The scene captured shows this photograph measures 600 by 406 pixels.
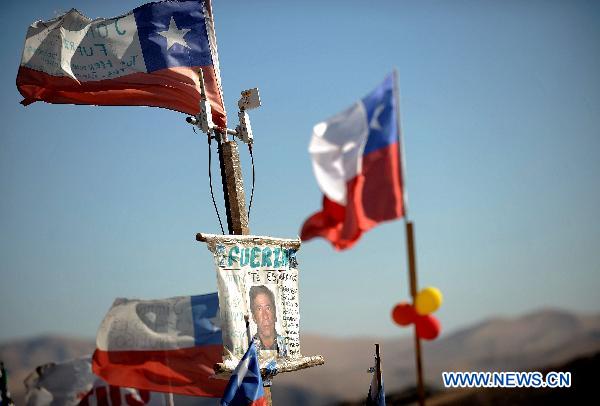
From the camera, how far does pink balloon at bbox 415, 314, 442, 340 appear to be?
693 centimetres

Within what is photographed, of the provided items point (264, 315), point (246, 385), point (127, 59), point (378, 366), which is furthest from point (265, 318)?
point (127, 59)

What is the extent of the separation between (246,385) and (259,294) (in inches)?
60.7

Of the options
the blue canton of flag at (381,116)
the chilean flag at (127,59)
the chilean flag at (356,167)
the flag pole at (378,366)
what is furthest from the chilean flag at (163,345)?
the blue canton of flag at (381,116)

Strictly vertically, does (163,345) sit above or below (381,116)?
below

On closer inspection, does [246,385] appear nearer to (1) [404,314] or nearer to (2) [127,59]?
(1) [404,314]

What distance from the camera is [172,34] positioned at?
1258 centimetres

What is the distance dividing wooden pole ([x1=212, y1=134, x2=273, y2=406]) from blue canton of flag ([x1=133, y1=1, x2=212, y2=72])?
5.43 feet

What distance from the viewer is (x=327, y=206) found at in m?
7.63

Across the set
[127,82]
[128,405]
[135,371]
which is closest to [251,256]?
[135,371]

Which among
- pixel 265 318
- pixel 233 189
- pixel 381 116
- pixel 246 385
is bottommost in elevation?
pixel 246 385

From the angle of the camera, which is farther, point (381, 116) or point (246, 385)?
point (246, 385)

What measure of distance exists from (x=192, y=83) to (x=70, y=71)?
78.1 inches

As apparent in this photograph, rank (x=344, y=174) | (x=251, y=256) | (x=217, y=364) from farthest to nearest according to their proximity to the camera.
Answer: (x=251, y=256) < (x=217, y=364) < (x=344, y=174)

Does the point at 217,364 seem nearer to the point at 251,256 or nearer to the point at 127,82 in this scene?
the point at 251,256
